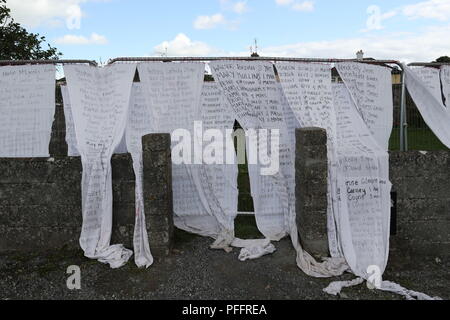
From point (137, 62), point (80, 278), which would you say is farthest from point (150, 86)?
point (80, 278)

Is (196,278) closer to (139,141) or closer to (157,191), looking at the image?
(157,191)

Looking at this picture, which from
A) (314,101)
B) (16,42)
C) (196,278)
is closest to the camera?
(196,278)

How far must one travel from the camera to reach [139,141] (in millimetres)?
4438

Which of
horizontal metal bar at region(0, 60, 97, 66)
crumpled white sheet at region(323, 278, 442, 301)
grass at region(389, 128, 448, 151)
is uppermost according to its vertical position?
horizontal metal bar at region(0, 60, 97, 66)

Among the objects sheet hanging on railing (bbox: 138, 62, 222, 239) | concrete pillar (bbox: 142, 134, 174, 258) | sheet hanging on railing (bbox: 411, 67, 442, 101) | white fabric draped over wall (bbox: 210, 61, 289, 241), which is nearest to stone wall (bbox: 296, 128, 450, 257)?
white fabric draped over wall (bbox: 210, 61, 289, 241)

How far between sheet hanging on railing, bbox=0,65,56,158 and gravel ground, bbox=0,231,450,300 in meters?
1.44

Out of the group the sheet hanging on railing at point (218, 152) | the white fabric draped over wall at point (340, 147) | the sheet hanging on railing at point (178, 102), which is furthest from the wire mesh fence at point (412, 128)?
the sheet hanging on railing at point (178, 102)

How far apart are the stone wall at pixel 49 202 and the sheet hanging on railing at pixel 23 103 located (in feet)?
0.92

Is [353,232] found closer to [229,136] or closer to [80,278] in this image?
[229,136]

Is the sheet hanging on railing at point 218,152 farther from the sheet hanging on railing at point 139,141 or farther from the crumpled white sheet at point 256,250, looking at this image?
the sheet hanging on railing at point 139,141

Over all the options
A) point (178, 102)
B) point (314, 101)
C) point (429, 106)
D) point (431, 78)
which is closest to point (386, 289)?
point (314, 101)

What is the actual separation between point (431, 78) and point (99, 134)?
170 inches

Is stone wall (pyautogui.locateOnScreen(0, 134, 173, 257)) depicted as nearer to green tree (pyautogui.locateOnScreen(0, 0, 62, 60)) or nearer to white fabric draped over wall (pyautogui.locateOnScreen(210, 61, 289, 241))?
white fabric draped over wall (pyautogui.locateOnScreen(210, 61, 289, 241))

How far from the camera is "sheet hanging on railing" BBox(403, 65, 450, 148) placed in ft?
14.9
